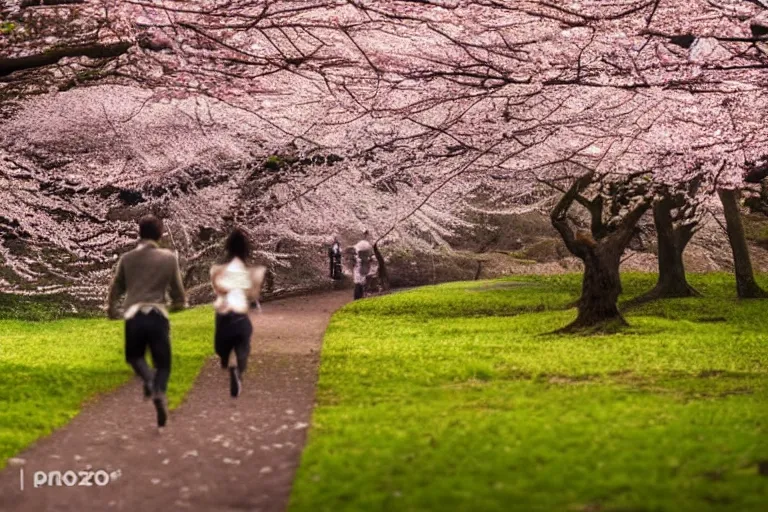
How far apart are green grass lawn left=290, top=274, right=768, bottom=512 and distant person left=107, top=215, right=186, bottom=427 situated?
154 centimetres

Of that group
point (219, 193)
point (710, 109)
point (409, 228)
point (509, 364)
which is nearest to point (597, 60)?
point (710, 109)

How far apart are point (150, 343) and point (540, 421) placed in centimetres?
369

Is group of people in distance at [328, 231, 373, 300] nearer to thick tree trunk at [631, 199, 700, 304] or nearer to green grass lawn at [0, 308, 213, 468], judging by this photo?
green grass lawn at [0, 308, 213, 468]

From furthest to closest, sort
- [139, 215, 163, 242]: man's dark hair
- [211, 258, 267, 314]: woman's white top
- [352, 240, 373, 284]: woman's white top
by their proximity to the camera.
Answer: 1. [352, 240, 373, 284]: woman's white top
2. [211, 258, 267, 314]: woman's white top
3. [139, 215, 163, 242]: man's dark hair

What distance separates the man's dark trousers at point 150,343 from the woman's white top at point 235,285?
3.16 ft

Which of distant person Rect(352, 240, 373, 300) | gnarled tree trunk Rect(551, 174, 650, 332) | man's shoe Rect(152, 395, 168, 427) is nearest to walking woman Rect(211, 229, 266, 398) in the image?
man's shoe Rect(152, 395, 168, 427)

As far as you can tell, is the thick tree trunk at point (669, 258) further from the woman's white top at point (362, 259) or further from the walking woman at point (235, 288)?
the walking woman at point (235, 288)

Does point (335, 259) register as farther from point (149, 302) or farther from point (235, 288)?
point (149, 302)

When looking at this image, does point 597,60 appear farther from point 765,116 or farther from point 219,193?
point 219,193

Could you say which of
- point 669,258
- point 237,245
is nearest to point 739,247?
point 669,258

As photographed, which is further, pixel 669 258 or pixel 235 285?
pixel 669 258

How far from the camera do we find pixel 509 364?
14500 mm

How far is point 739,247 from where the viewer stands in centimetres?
2566

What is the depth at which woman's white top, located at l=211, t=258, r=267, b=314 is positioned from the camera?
988cm
